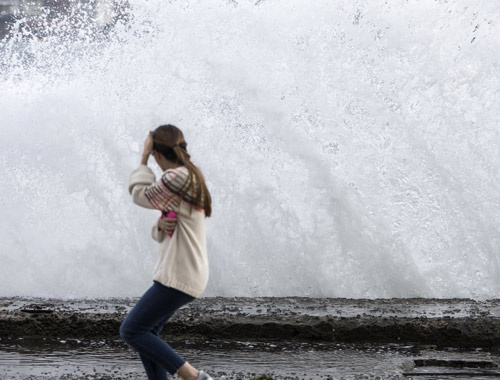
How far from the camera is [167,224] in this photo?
406cm

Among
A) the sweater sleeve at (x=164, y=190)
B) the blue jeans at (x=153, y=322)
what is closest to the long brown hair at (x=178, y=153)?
the sweater sleeve at (x=164, y=190)

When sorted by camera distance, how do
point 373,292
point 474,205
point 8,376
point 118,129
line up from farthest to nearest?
point 118,129 → point 474,205 → point 373,292 → point 8,376

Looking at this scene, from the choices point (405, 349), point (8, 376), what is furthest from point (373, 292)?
point (8, 376)

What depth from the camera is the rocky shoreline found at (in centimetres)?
632

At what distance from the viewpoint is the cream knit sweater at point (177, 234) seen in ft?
13.3

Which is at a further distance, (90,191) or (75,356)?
(90,191)

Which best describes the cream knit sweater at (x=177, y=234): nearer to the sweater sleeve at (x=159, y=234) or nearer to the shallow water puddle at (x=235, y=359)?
the sweater sleeve at (x=159, y=234)

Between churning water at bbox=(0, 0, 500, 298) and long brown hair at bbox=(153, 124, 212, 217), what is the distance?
476 centimetres

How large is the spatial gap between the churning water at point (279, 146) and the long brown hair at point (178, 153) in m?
4.76

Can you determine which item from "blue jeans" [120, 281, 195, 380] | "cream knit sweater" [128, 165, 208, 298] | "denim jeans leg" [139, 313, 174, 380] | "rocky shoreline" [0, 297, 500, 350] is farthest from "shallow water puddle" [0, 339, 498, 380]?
"cream knit sweater" [128, 165, 208, 298]

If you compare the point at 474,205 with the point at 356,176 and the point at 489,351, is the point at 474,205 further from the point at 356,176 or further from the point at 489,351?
the point at 489,351

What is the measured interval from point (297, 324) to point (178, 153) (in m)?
2.71

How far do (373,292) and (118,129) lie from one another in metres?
3.74

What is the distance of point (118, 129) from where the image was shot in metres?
9.95
